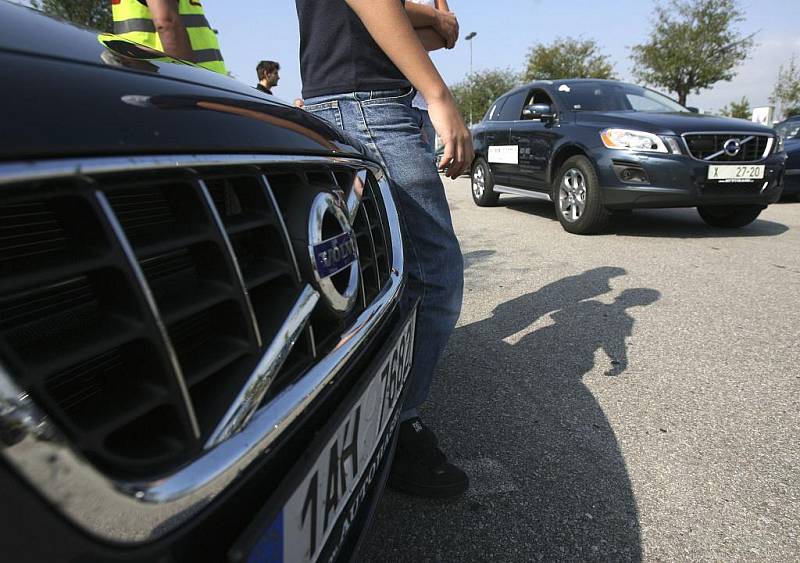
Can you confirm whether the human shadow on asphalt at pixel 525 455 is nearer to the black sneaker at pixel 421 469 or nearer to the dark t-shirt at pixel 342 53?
the black sneaker at pixel 421 469

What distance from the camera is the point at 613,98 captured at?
18.0 ft

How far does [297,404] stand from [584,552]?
3.19 ft

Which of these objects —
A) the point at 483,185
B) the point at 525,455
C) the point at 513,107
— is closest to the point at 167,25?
the point at 525,455

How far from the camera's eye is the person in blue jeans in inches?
57.7

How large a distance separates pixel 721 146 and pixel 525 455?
416 cm

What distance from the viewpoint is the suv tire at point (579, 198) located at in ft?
15.9

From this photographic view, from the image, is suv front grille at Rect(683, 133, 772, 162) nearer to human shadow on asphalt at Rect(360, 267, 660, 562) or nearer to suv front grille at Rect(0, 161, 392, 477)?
human shadow on asphalt at Rect(360, 267, 660, 562)

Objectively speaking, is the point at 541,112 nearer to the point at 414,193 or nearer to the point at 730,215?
the point at 730,215

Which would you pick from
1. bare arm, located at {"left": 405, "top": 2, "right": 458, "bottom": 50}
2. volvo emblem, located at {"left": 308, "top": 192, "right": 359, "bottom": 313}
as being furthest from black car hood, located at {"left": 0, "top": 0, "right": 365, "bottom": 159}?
bare arm, located at {"left": 405, "top": 2, "right": 458, "bottom": 50}

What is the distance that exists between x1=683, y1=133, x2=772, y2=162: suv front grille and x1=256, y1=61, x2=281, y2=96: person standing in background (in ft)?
11.9

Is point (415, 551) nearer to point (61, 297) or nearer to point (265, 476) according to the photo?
point (265, 476)

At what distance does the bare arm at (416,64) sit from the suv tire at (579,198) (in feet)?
12.1

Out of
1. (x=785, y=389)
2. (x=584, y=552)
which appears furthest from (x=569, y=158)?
(x=584, y=552)

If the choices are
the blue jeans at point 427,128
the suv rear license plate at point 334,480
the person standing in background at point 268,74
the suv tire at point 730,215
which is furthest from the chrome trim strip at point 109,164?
the suv tire at point 730,215
